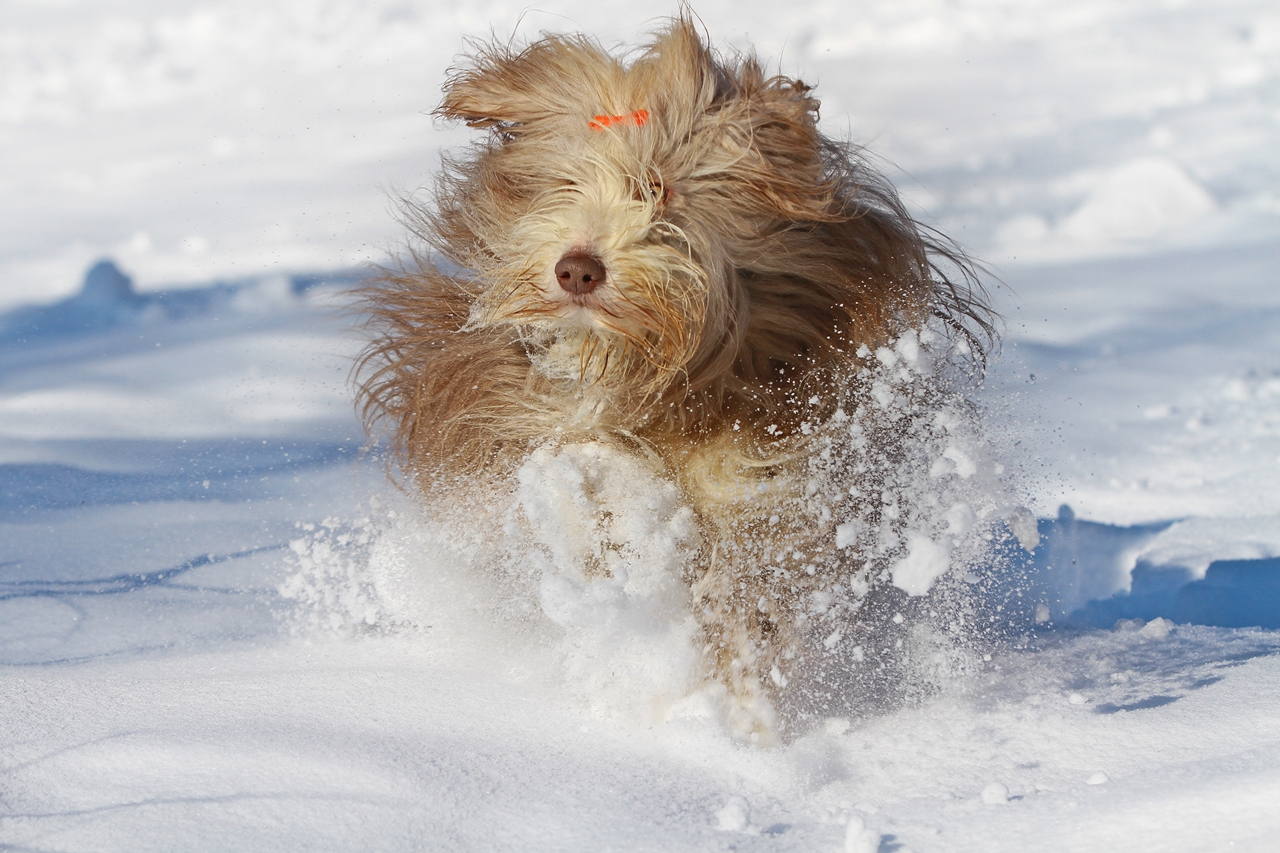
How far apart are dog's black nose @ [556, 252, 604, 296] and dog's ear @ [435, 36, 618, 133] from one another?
60 cm

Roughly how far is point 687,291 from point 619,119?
1.84ft

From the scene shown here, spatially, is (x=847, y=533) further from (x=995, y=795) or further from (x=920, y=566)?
(x=995, y=795)

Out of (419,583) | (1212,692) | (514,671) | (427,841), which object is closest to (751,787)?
(427,841)

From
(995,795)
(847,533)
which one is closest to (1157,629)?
(847,533)

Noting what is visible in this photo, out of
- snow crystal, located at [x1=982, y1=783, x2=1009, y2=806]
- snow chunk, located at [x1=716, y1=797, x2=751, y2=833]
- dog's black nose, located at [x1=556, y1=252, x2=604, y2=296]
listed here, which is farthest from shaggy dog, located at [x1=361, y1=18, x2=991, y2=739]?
snow crystal, located at [x1=982, y1=783, x2=1009, y2=806]

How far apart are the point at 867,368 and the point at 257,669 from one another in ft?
A: 7.70

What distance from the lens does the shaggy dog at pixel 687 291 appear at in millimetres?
3316

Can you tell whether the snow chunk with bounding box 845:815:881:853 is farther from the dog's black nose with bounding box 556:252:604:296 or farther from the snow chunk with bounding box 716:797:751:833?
the dog's black nose with bounding box 556:252:604:296

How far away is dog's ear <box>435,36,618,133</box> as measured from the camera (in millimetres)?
3584

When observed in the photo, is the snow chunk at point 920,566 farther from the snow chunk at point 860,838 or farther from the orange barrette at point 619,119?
the orange barrette at point 619,119

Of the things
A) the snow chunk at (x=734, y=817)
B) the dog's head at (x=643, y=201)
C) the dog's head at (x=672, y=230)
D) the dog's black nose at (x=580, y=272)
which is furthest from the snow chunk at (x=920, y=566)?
the dog's black nose at (x=580, y=272)

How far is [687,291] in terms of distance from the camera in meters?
3.27

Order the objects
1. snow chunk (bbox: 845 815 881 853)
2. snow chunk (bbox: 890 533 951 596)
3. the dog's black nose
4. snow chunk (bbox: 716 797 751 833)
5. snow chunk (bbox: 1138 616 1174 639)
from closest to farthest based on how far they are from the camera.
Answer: snow chunk (bbox: 845 815 881 853) < snow chunk (bbox: 716 797 751 833) < the dog's black nose < snow chunk (bbox: 890 533 951 596) < snow chunk (bbox: 1138 616 1174 639)

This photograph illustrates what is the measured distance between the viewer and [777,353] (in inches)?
144
